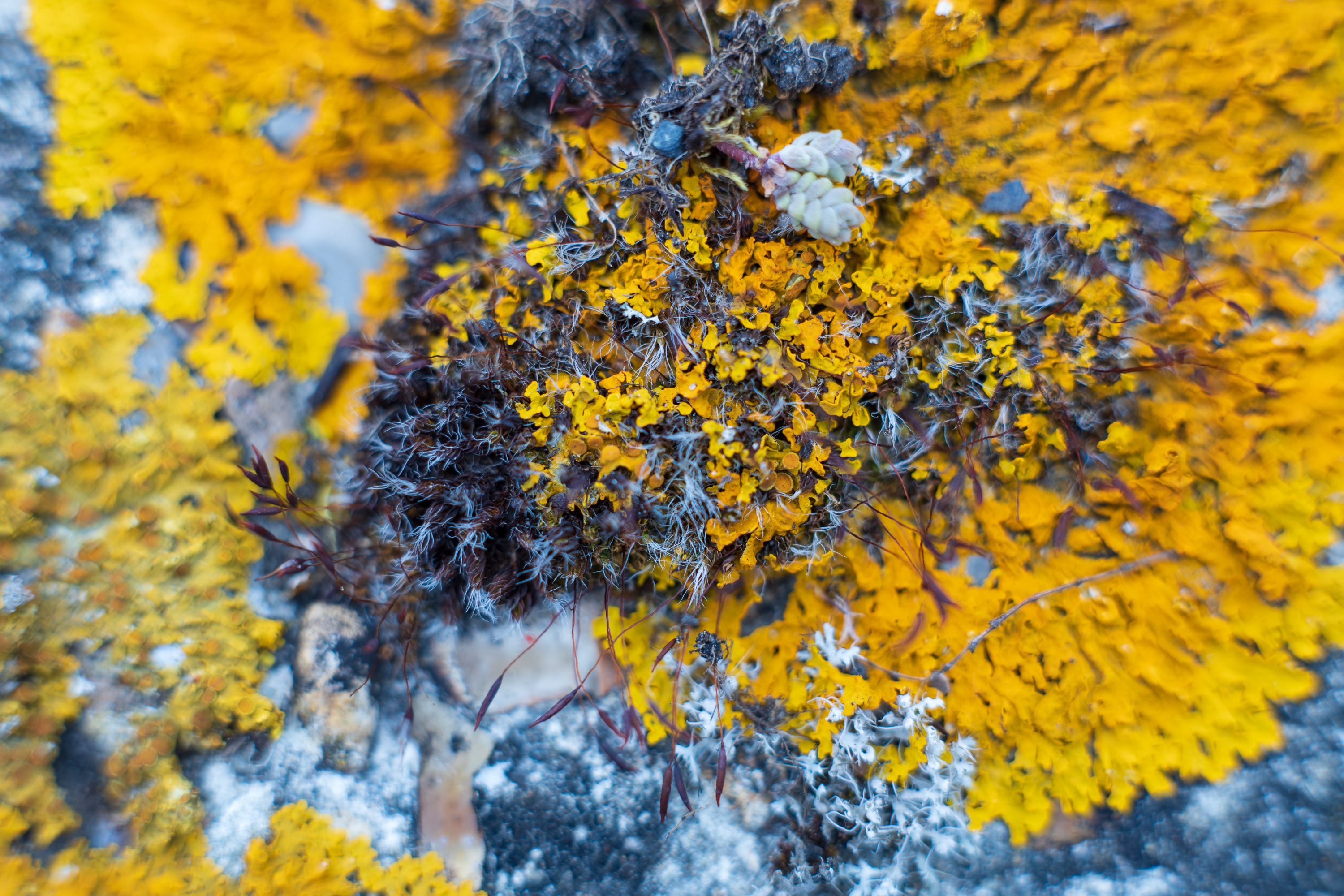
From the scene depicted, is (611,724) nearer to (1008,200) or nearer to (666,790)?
(666,790)

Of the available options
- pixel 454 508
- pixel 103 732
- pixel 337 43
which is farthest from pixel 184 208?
pixel 103 732

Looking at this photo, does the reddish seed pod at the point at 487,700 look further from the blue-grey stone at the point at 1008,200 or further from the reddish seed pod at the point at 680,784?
the blue-grey stone at the point at 1008,200

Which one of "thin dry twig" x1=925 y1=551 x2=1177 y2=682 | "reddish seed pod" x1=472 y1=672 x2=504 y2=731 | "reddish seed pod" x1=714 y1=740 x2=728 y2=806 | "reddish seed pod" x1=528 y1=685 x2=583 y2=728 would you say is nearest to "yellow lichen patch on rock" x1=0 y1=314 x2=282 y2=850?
"reddish seed pod" x1=472 y1=672 x2=504 y2=731

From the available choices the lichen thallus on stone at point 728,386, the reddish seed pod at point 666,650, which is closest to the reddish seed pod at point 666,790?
the lichen thallus on stone at point 728,386

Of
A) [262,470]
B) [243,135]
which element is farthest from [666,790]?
[243,135]

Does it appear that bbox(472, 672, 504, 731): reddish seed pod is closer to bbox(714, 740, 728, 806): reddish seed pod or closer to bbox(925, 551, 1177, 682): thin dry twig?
bbox(714, 740, 728, 806): reddish seed pod

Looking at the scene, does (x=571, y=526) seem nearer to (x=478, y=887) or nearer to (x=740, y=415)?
(x=740, y=415)

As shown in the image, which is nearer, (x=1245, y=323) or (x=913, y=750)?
(x=1245, y=323)
